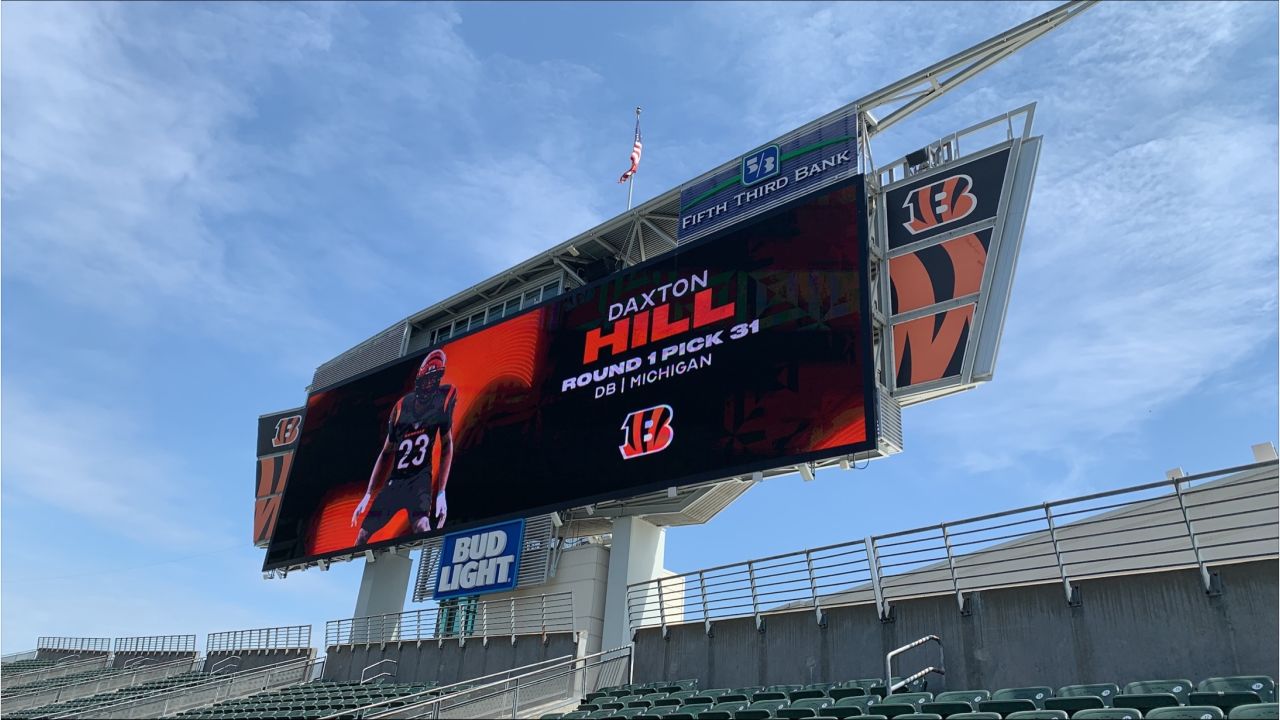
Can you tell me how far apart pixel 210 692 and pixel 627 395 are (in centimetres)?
1154

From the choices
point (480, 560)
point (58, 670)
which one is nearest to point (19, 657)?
point (58, 670)

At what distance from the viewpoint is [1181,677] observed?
339 inches

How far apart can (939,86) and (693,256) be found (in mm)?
5065

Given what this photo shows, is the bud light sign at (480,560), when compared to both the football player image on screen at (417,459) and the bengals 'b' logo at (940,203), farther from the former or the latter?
the bengals 'b' logo at (940,203)

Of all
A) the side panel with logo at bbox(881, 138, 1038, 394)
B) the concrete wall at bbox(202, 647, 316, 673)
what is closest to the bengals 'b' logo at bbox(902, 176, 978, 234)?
the side panel with logo at bbox(881, 138, 1038, 394)

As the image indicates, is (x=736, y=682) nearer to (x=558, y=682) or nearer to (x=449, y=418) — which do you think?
(x=558, y=682)

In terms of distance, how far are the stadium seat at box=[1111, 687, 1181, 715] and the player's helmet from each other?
50.7 feet

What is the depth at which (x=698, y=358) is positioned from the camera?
14992 mm

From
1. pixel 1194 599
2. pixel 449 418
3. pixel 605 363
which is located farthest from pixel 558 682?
pixel 1194 599

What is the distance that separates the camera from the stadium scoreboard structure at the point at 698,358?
42.8ft

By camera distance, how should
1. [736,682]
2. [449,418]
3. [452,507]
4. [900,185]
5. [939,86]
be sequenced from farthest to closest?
1. [449,418]
2. [452,507]
3. [939,86]
4. [900,185]
5. [736,682]

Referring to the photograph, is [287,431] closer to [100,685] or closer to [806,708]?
[100,685]

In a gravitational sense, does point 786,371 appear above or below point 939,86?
below

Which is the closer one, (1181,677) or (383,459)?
(1181,677)
